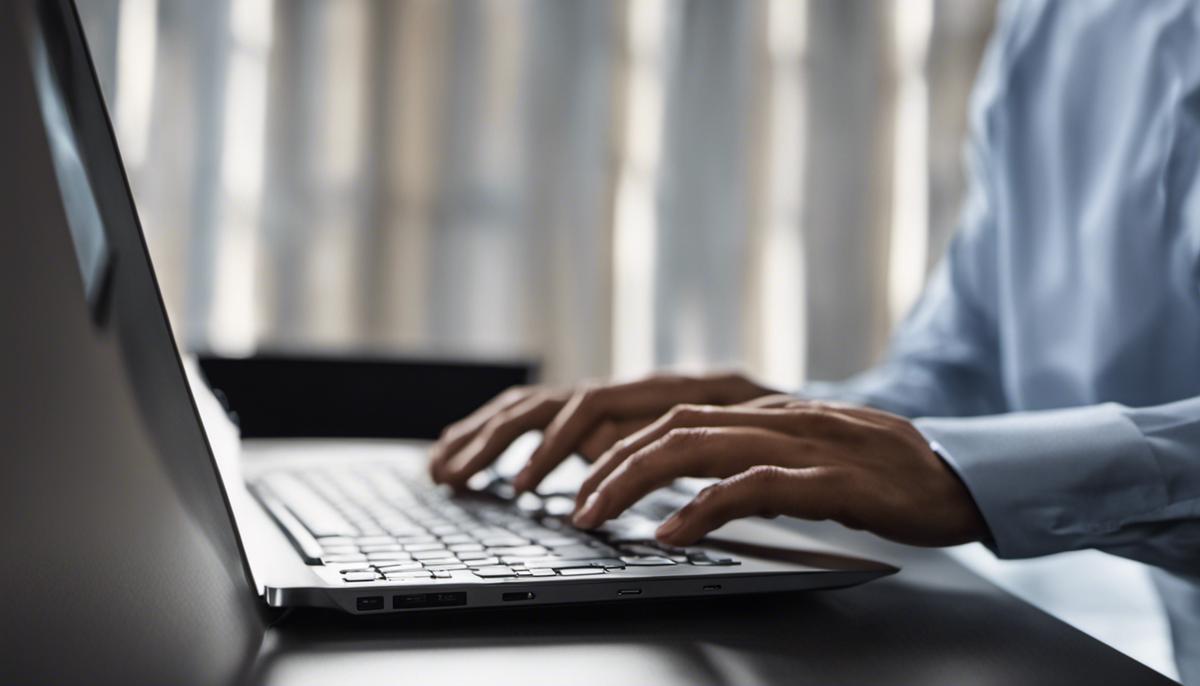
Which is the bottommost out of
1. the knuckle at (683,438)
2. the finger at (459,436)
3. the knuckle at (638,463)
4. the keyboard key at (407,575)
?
the finger at (459,436)

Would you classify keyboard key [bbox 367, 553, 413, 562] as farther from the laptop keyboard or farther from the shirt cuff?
the shirt cuff

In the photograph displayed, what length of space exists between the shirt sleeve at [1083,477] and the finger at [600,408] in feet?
0.66

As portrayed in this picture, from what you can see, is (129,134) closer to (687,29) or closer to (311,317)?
(311,317)

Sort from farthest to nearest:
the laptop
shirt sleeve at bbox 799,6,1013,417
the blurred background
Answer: the blurred background, shirt sleeve at bbox 799,6,1013,417, the laptop

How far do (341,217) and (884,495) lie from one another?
198 cm

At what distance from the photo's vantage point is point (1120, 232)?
73 centimetres

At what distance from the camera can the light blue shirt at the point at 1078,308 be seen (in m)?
0.43

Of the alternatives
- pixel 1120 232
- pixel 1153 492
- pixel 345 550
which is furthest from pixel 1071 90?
pixel 345 550

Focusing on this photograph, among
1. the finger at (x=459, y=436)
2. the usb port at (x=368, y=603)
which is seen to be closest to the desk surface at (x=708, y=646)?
the usb port at (x=368, y=603)

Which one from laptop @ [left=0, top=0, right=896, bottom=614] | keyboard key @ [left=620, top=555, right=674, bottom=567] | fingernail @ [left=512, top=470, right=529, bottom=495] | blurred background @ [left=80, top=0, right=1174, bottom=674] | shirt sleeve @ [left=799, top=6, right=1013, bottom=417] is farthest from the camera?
blurred background @ [left=80, top=0, right=1174, bottom=674]

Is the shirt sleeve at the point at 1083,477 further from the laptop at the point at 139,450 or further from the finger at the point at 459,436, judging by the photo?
the finger at the point at 459,436

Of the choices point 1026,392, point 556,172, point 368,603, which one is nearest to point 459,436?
point 368,603

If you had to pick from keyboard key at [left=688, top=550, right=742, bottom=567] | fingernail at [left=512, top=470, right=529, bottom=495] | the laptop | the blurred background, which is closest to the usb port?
the laptop

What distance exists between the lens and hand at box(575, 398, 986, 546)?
397 millimetres
